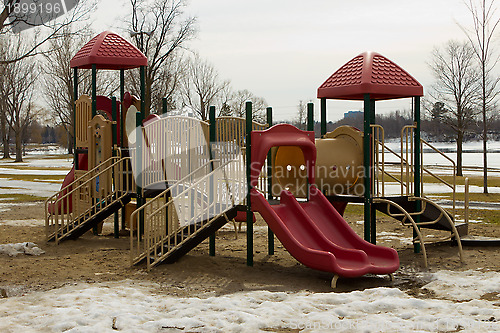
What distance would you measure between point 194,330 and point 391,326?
214 centimetres

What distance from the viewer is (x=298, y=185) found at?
33.0 feet

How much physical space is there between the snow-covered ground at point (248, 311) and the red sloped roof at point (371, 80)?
12.8 ft

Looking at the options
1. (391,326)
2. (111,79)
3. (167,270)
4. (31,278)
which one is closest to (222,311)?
(391,326)

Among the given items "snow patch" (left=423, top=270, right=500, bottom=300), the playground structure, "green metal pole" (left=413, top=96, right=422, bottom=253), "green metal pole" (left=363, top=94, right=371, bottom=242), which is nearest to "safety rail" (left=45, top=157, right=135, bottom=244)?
the playground structure

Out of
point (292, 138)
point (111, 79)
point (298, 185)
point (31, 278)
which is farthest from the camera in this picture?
point (111, 79)

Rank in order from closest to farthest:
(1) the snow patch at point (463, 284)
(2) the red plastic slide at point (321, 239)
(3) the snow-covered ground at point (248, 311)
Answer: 1. (3) the snow-covered ground at point (248, 311)
2. (1) the snow patch at point (463, 284)
3. (2) the red plastic slide at point (321, 239)

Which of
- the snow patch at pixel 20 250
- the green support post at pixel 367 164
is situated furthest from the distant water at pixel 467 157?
the snow patch at pixel 20 250

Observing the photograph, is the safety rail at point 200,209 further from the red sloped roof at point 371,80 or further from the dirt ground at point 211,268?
the red sloped roof at point 371,80

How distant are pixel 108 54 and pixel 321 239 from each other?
725 cm

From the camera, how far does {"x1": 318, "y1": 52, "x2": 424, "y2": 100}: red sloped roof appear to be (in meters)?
9.87

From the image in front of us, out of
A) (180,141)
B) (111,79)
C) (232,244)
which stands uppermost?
(111,79)

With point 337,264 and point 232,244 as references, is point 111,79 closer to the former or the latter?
point 232,244

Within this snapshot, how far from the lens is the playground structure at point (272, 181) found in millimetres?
8875

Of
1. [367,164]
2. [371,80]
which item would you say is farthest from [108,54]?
[367,164]
